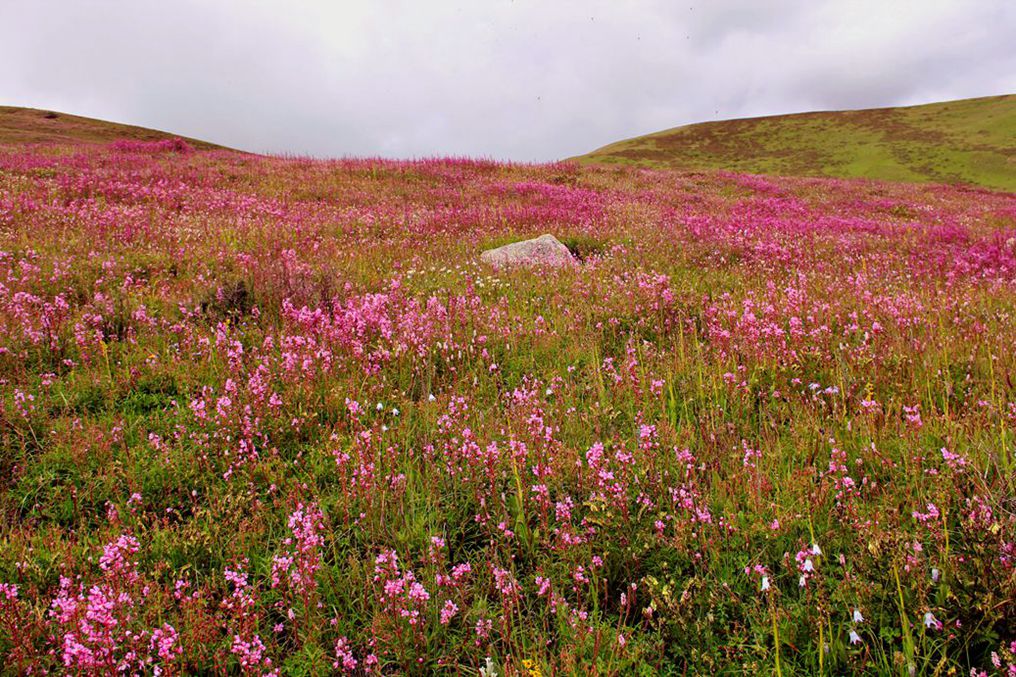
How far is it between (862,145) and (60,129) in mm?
90054

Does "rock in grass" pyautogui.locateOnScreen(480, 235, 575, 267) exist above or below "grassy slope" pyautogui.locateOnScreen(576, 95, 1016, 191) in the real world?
below

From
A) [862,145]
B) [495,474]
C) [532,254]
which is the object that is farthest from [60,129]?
[862,145]

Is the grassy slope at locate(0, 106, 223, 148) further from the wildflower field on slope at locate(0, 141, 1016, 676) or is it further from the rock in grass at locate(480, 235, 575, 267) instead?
the wildflower field on slope at locate(0, 141, 1016, 676)

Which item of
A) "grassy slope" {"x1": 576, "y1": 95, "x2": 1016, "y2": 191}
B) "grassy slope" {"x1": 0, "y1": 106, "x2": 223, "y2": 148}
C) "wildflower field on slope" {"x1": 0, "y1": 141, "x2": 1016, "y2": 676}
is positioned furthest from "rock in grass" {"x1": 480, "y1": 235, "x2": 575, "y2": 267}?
"grassy slope" {"x1": 0, "y1": 106, "x2": 223, "y2": 148}

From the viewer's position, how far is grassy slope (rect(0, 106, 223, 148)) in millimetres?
44812

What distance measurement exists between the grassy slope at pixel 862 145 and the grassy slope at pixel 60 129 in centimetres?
4725

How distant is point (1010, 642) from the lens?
197 centimetres

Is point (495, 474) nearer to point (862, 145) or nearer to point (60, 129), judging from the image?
point (60, 129)

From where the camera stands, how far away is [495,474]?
3133 mm

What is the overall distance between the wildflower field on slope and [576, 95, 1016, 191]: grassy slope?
48494mm

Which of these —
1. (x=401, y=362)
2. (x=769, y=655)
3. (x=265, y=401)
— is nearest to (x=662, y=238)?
(x=401, y=362)

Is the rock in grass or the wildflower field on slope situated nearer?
the wildflower field on slope

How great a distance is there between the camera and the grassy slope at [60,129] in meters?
44.8

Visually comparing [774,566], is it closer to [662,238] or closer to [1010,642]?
[1010,642]
